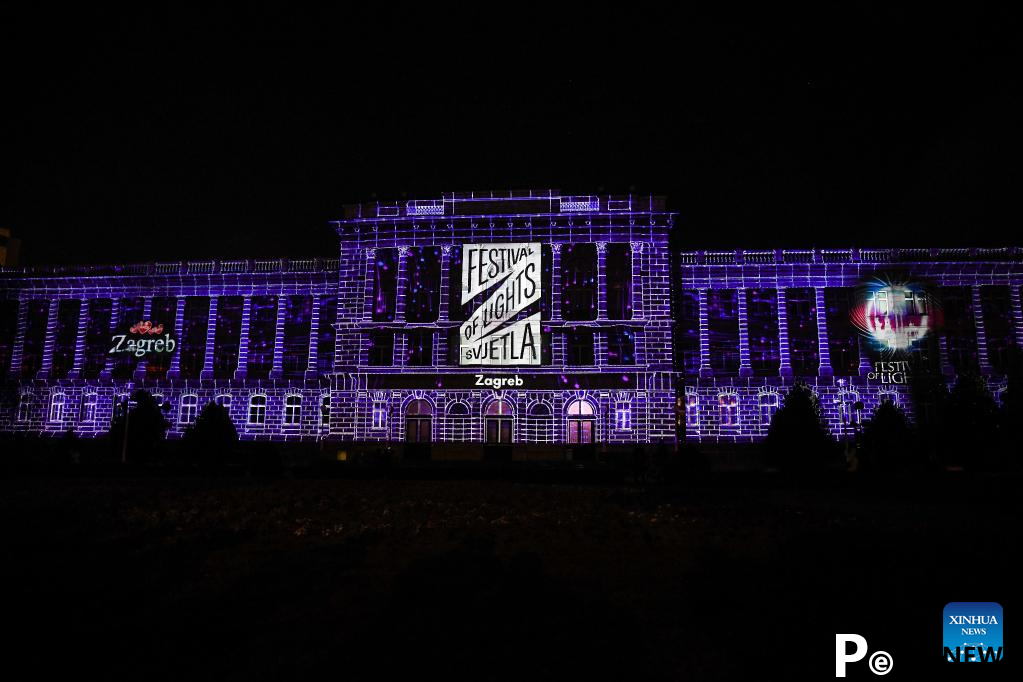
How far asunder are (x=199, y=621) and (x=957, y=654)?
6943mm

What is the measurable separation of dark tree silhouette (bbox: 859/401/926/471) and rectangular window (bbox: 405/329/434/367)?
23.2 meters

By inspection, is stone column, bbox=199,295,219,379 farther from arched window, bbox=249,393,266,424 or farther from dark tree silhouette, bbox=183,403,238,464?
dark tree silhouette, bbox=183,403,238,464

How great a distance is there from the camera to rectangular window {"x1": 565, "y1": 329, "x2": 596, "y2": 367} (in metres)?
41.2

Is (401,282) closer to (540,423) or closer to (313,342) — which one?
(313,342)

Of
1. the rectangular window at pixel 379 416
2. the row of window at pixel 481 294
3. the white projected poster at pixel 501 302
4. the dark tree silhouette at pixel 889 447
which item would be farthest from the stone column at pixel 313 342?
the dark tree silhouette at pixel 889 447

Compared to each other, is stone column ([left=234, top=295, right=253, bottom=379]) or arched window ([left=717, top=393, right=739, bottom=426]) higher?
stone column ([left=234, top=295, right=253, bottom=379])

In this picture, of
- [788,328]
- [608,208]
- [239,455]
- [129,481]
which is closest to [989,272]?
[788,328]

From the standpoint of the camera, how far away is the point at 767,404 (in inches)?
1694

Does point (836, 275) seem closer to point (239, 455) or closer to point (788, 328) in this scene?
point (788, 328)

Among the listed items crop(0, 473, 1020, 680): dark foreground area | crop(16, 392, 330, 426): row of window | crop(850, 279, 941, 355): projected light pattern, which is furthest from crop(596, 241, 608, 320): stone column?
crop(0, 473, 1020, 680): dark foreground area

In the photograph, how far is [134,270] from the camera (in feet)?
162

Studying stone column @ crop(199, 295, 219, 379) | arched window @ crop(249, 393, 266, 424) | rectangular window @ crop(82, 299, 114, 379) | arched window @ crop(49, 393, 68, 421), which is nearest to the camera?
arched window @ crop(249, 393, 266, 424)

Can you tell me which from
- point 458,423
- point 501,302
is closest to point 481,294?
point 501,302

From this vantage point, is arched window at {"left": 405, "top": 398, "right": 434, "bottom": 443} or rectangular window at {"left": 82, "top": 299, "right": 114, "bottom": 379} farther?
rectangular window at {"left": 82, "top": 299, "right": 114, "bottom": 379}
